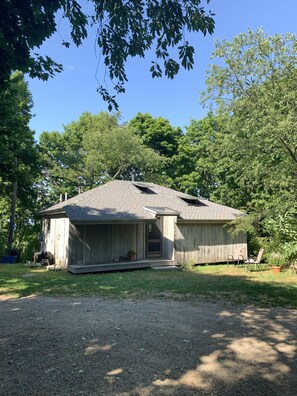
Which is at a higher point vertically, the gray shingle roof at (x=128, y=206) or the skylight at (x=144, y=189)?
the skylight at (x=144, y=189)

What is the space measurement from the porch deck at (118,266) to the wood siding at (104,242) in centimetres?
56

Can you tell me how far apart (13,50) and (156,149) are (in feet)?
103

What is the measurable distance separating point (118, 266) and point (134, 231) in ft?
7.27

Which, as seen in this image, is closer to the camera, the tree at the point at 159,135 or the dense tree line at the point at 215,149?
the dense tree line at the point at 215,149

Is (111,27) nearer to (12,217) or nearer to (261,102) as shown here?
(261,102)

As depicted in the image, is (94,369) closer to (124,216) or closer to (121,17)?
(121,17)

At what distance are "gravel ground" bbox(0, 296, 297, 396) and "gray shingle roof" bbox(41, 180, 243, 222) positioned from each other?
774 cm

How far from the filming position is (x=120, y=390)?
3.46 metres

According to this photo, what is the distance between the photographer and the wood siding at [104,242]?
1445 centimetres

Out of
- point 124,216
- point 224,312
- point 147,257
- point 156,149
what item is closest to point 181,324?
point 224,312

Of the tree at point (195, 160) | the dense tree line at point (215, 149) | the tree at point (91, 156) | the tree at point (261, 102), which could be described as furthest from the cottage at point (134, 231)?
the tree at point (195, 160)

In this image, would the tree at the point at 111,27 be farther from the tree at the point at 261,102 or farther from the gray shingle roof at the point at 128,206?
the gray shingle roof at the point at 128,206

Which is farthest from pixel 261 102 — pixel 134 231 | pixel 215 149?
pixel 134 231

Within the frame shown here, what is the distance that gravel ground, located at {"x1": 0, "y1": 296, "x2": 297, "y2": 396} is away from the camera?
356 cm
